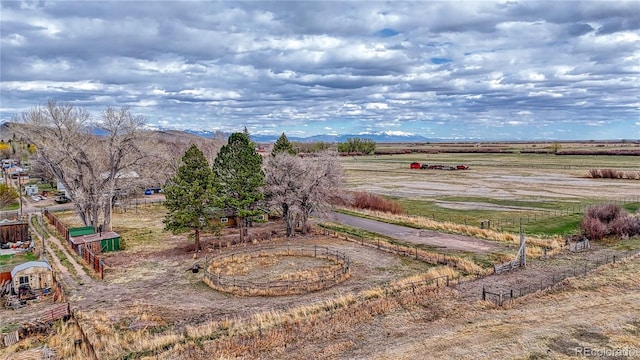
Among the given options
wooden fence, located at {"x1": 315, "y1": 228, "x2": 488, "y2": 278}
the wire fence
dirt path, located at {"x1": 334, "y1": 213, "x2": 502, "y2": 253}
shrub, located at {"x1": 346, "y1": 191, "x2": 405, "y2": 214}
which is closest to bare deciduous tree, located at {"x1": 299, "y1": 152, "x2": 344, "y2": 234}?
wooden fence, located at {"x1": 315, "y1": 228, "x2": 488, "y2": 278}

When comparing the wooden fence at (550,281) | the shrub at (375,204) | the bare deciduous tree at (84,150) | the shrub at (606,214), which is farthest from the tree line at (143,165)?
the shrub at (606,214)

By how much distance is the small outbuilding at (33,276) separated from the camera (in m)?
27.8

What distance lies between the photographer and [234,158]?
140 ft

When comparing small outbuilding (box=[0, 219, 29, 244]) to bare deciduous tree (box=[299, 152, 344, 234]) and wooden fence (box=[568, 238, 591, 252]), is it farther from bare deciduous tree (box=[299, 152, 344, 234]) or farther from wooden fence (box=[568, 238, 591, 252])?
wooden fence (box=[568, 238, 591, 252])

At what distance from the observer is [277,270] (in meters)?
32.5

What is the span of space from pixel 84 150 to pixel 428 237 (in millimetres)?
35715

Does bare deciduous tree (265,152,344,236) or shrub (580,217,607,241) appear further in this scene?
bare deciduous tree (265,152,344,236)

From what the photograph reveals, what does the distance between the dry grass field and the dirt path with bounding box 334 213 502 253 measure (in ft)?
5.07

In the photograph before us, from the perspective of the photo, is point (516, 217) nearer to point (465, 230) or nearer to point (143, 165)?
point (465, 230)

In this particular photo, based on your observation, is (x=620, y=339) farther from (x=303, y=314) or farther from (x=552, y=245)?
(x=552, y=245)

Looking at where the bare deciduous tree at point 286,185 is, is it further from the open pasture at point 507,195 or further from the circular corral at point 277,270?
the open pasture at point 507,195

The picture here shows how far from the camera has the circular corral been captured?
1105 inches

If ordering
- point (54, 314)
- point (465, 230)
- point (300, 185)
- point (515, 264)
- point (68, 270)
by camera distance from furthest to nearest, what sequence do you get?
point (465, 230), point (300, 185), point (68, 270), point (515, 264), point (54, 314)

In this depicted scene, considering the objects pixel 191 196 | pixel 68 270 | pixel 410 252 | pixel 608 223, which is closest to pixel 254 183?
pixel 191 196
